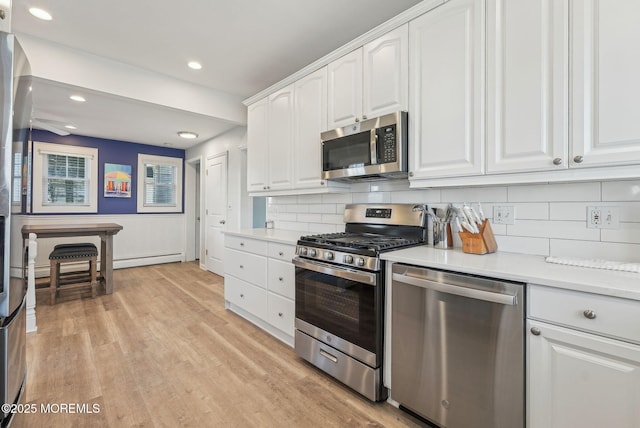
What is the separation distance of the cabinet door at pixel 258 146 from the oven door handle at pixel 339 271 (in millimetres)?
1309

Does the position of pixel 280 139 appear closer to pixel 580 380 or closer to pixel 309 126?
pixel 309 126

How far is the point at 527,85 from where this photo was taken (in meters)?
1.41

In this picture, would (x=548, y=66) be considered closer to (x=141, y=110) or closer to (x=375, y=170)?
(x=375, y=170)

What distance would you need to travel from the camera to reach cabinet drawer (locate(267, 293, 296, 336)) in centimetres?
236

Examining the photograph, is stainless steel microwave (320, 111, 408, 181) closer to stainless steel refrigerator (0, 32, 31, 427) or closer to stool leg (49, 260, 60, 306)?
stainless steel refrigerator (0, 32, 31, 427)

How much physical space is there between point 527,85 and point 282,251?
6.33ft

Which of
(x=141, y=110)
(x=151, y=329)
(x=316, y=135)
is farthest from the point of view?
(x=141, y=110)

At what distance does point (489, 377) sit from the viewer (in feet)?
4.13

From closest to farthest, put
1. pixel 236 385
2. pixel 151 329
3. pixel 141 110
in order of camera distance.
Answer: pixel 236 385, pixel 151 329, pixel 141 110

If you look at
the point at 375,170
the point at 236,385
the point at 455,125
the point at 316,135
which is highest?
the point at 316,135

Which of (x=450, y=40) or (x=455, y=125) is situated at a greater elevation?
(x=450, y=40)

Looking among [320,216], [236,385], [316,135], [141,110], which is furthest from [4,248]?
[141,110]

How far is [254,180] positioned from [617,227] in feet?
9.63

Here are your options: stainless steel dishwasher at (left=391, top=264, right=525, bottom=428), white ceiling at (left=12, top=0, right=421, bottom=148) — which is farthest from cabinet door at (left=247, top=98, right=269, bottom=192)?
stainless steel dishwasher at (left=391, top=264, right=525, bottom=428)
